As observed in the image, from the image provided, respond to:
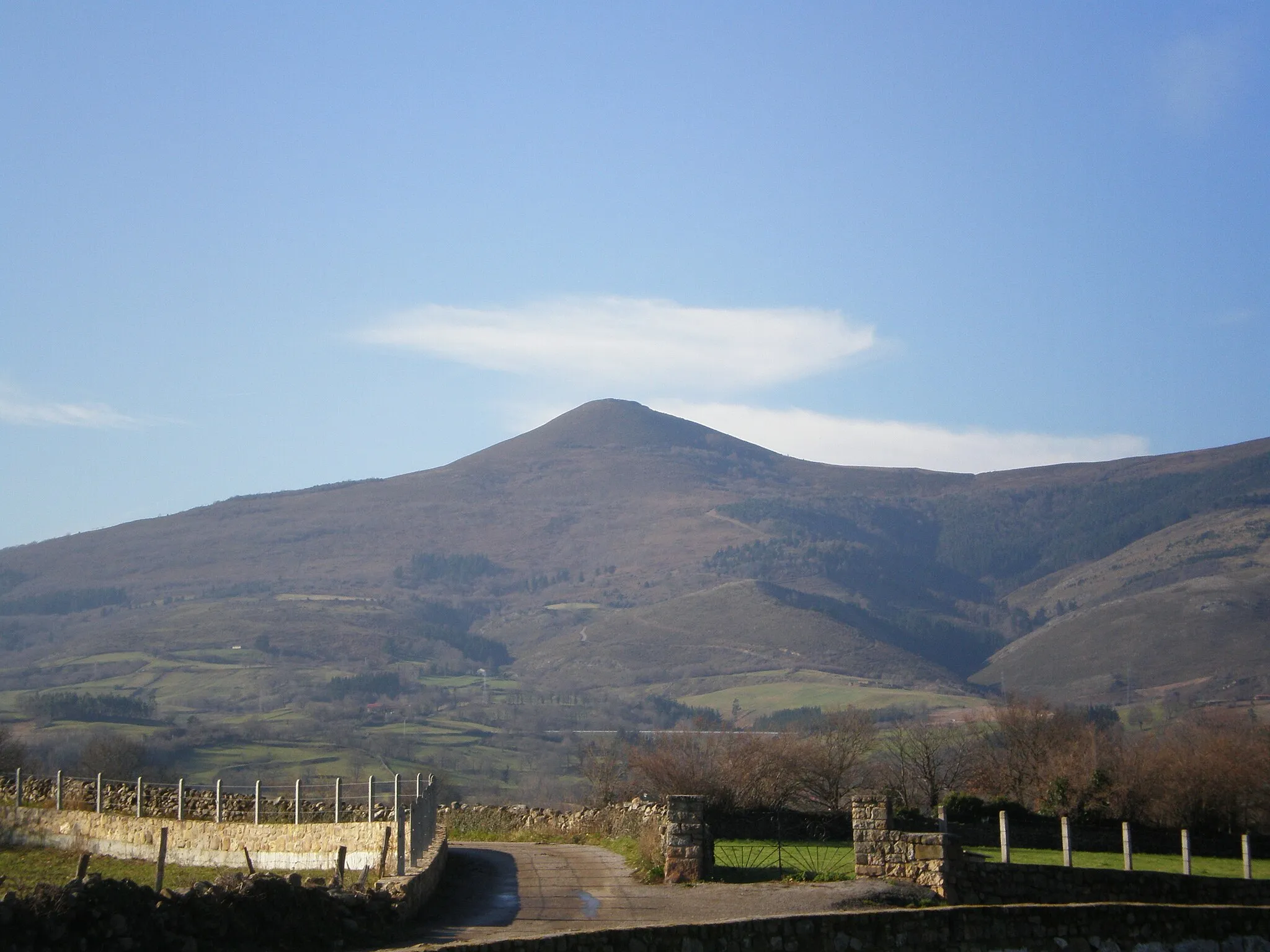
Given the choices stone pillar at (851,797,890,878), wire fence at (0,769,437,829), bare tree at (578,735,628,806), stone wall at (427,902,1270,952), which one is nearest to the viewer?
stone wall at (427,902,1270,952)

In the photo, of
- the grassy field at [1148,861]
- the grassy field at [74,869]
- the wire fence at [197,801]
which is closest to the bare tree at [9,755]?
the wire fence at [197,801]

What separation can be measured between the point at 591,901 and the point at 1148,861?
18.9 metres

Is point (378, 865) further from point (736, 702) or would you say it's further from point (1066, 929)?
point (736, 702)

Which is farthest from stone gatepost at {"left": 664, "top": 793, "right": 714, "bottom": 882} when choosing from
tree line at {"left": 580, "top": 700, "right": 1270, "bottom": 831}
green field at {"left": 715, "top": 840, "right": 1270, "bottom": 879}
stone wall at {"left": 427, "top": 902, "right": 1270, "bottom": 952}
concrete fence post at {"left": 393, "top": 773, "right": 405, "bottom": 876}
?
tree line at {"left": 580, "top": 700, "right": 1270, "bottom": 831}

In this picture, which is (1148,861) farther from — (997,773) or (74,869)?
(997,773)

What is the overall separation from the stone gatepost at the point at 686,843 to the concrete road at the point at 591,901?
0.41 meters

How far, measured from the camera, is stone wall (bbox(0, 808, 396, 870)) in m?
24.3

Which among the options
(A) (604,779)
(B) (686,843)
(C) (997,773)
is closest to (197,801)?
(B) (686,843)

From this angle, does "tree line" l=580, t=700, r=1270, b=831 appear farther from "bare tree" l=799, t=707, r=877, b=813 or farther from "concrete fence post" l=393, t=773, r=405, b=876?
"concrete fence post" l=393, t=773, r=405, b=876

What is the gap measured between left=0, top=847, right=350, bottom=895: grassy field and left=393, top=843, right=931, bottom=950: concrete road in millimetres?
2795

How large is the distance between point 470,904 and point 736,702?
592 feet

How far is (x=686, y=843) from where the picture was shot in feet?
68.9

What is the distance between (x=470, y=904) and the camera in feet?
61.9

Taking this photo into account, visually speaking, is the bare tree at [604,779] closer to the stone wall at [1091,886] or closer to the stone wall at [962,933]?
the stone wall at [1091,886]
